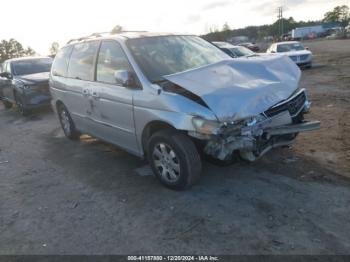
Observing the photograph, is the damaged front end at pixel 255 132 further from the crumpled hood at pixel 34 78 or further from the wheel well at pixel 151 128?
the crumpled hood at pixel 34 78

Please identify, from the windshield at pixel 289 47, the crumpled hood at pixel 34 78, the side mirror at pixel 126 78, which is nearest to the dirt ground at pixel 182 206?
the side mirror at pixel 126 78

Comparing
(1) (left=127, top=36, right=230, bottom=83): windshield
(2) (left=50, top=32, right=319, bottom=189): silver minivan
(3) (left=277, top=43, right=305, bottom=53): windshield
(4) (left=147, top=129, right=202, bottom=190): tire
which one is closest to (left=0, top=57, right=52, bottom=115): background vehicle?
(2) (left=50, top=32, right=319, bottom=189): silver minivan

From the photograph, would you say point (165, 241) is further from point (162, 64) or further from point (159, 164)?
point (162, 64)

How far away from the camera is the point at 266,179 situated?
14.0 ft

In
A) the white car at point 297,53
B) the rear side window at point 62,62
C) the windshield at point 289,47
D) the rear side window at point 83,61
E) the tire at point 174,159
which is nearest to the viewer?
the tire at point 174,159

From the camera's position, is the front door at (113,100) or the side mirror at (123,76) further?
the front door at (113,100)

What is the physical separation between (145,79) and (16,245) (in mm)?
2316

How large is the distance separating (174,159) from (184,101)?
0.73 meters

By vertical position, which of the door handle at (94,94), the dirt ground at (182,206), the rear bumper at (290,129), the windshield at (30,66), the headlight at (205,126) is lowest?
the dirt ground at (182,206)

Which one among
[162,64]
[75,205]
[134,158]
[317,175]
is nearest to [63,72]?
[134,158]

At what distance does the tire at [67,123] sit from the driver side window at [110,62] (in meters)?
1.81

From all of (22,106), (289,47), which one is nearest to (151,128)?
(22,106)

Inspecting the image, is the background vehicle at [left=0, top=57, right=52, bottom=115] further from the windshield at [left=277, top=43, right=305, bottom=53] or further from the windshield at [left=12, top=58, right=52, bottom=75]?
the windshield at [left=277, top=43, right=305, bottom=53]

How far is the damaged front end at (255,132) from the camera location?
358 cm
